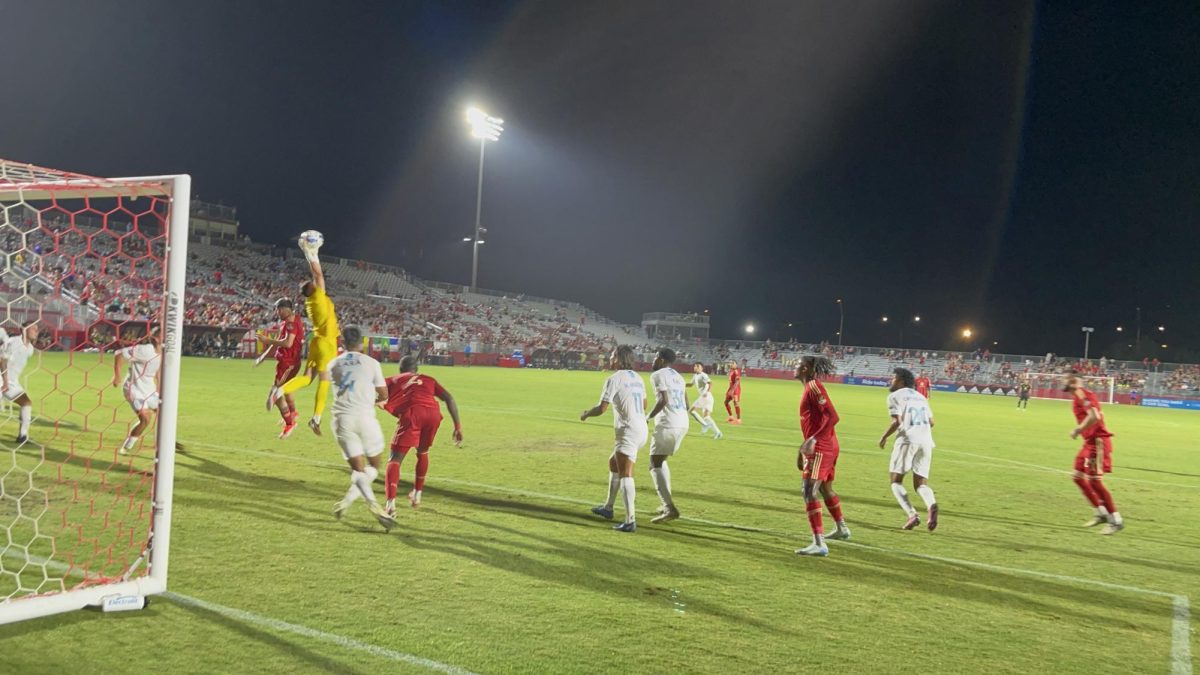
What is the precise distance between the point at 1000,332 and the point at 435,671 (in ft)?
369

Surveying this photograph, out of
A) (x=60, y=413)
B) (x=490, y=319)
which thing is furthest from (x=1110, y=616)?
(x=490, y=319)

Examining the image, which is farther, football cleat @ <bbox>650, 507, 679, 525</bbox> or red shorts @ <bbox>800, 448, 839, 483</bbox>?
football cleat @ <bbox>650, 507, 679, 525</bbox>

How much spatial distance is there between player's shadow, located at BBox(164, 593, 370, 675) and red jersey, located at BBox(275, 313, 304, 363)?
619 cm

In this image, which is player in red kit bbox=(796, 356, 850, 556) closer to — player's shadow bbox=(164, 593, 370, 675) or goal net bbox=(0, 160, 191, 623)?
player's shadow bbox=(164, 593, 370, 675)

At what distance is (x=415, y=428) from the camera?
7.95m

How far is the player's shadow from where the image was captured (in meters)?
3.99

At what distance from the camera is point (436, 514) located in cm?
795

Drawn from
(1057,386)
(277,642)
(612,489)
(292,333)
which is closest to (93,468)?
(292,333)

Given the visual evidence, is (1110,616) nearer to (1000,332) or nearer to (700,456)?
(700,456)

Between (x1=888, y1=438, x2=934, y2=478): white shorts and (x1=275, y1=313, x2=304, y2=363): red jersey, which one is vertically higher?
(x1=275, y1=313, x2=304, y2=363): red jersey

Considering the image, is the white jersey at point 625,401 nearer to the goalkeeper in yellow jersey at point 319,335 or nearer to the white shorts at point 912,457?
the goalkeeper in yellow jersey at point 319,335

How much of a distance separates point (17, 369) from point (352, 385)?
8065mm

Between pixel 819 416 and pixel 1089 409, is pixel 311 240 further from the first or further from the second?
pixel 1089 409

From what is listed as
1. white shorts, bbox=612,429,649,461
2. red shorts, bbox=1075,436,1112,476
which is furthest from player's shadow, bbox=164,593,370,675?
red shorts, bbox=1075,436,1112,476
